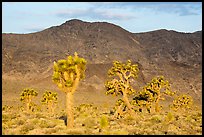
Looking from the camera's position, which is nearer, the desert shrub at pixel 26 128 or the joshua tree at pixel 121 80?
the desert shrub at pixel 26 128

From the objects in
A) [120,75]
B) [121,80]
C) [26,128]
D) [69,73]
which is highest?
[69,73]

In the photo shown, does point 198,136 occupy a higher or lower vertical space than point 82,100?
higher

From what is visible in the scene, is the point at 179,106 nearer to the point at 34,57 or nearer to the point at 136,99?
the point at 136,99

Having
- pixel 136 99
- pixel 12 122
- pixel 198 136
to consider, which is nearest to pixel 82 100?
pixel 136 99

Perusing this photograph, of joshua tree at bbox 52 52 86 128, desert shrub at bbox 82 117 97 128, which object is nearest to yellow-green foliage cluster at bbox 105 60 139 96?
desert shrub at bbox 82 117 97 128

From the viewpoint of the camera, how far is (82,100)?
122562 millimetres

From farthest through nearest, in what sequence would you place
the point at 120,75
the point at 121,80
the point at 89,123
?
the point at 121,80 < the point at 120,75 < the point at 89,123

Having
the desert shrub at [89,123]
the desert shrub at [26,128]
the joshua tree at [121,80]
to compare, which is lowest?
the desert shrub at [89,123]

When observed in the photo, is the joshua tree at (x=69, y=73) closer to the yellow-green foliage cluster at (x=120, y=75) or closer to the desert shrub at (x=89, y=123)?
the desert shrub at (x=89, y=123)

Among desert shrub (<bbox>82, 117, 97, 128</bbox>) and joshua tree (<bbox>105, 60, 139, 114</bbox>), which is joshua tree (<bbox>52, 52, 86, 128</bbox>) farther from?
joshua tree (<bbox>105, 60, 139, 114</bbox>)

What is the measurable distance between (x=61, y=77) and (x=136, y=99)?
68.2 ft

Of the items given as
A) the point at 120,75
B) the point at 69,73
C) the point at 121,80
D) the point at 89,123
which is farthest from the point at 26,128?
the point at 121,80

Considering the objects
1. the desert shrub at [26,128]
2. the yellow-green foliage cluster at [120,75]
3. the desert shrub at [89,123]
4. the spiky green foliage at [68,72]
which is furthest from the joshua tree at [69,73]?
the yellow-green foliage cluster at [120,75]

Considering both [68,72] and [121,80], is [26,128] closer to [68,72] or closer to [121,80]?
[68,72]
